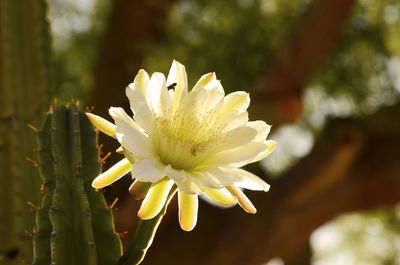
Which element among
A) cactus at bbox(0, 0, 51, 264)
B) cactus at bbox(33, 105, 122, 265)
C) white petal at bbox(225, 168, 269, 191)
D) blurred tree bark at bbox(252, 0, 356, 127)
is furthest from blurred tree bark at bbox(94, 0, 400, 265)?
white petal at bbox(225, 168, 269, 191)

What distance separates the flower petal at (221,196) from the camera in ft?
3.31

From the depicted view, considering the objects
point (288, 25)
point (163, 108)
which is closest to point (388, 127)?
point (288, 25)

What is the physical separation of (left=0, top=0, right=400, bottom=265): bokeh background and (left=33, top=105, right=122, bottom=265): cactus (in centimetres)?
178

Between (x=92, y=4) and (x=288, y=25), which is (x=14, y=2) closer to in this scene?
(x=288, y=25)

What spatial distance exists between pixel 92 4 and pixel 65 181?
6.06 metres

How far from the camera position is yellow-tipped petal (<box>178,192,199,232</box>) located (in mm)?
1016

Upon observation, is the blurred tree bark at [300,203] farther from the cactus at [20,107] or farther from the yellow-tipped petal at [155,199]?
the yellow-tipped petal at [155,199]

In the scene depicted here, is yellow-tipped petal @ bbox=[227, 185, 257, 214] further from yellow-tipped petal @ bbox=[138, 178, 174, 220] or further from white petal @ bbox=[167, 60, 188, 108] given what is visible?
white petal @ bbox=[167, 60, 188, 108]

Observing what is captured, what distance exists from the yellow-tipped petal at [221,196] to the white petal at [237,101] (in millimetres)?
184

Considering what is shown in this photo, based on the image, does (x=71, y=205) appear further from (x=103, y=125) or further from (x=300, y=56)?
(x=300, y=56)

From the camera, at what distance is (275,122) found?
13.8ft

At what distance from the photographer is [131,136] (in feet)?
3.20

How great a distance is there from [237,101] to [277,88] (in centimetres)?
312

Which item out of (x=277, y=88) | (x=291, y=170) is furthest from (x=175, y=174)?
(x=291, y=170)
